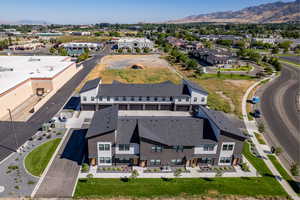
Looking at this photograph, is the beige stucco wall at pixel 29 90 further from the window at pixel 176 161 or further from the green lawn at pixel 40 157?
the window at pixel 176 161

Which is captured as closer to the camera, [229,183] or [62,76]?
[229,183]

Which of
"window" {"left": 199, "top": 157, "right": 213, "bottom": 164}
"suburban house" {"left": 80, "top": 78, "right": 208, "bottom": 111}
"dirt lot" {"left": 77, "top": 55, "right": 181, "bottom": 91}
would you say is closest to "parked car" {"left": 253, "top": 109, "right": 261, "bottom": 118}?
"suburban house" {"left": 80, "top": 78, "right": 208, "bottom": 111}

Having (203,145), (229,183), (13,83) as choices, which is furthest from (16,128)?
(229,183)

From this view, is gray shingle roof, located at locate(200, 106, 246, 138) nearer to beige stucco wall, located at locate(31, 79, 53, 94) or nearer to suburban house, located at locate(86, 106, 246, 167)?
suburban house, located at locate(86, 106, 246, 167)

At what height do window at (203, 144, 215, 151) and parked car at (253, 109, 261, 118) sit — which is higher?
window at (203, 144, 215, 151)

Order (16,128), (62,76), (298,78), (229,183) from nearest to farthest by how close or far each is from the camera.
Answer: (229,183)
(16,128)
(62,76)
(298,78)

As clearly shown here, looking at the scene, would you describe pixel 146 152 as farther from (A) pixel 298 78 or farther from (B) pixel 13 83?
(A) pixel 298 78
